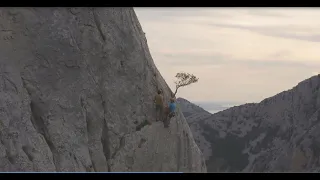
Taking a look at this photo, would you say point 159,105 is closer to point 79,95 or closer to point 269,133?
point 79,95

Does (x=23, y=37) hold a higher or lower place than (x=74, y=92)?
higher

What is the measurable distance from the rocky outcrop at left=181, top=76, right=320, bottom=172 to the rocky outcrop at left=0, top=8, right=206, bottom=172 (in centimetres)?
3091

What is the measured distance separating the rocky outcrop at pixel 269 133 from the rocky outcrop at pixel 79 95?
1217 inches

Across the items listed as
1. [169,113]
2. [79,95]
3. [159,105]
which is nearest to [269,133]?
[169,113]

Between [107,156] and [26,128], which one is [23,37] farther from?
[107,156]

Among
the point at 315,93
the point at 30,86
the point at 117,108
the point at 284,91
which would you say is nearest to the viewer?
the point at 30,86

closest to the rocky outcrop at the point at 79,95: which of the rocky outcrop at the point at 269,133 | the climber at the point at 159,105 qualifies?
the climber at the point at 159,105

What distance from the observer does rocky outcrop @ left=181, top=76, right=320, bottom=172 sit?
55656mm

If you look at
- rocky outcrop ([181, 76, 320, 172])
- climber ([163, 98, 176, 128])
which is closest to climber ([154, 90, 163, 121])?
climber ([163, 98, 176, 128])

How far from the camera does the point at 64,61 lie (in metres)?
21.4

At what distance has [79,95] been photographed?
846 inches

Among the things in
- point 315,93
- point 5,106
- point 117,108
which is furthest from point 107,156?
point 315,93

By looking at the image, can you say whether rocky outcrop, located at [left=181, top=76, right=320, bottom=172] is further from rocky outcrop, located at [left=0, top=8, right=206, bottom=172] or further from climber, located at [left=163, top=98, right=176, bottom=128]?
rocky outcrop, located at [left=0, top=8, right=206, bottom=172]

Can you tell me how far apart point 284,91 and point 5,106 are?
5599cm
